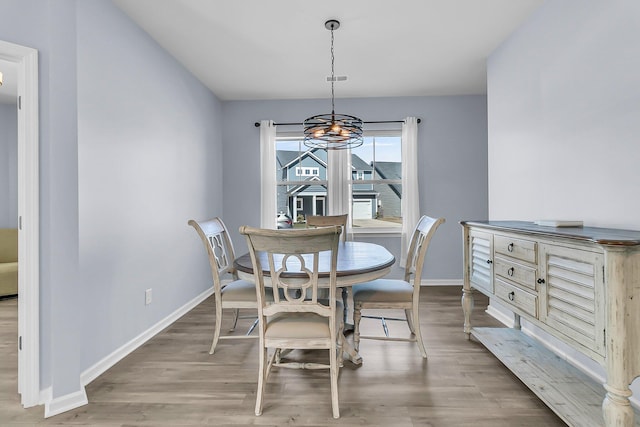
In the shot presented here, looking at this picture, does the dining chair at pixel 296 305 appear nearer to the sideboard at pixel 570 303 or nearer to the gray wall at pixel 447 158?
the sideboard at pixel 570 303

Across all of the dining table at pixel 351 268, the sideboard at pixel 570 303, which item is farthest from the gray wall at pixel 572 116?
the dining table at pixel 351 268

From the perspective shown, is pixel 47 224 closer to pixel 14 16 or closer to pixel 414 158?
pixel 14 16

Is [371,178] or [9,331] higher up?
[371,178]

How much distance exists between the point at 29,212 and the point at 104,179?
1.77ft

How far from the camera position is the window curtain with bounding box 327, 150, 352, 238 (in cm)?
458

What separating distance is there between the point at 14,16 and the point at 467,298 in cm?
333

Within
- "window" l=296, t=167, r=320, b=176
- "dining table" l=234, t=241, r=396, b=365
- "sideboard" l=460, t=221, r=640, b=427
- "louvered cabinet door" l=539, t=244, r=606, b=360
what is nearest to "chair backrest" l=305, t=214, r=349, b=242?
"dining table" l=234, t=241, r=396, b=365

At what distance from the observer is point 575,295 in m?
1.47

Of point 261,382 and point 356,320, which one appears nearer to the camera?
point 261,382

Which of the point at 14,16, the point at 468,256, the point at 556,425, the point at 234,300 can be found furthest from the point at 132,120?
the point at 556,425

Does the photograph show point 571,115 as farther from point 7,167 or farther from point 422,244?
point 7,167

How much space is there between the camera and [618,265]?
4.10 feet

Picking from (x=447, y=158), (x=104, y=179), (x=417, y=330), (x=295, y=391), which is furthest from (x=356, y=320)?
(x=447, y=158)

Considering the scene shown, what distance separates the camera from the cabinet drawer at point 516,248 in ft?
5.89
